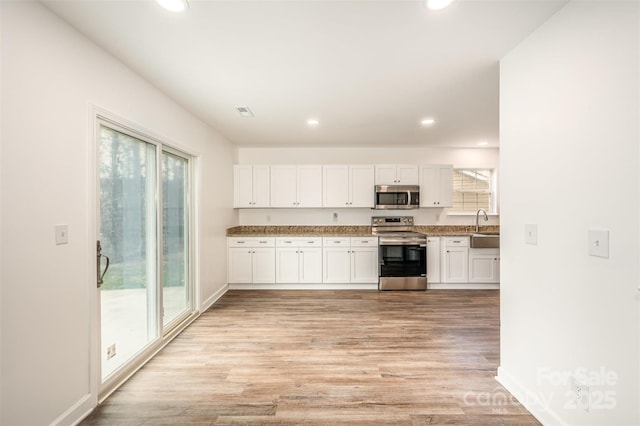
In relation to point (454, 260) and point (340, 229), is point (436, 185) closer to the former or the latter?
Result: point (454, 260)

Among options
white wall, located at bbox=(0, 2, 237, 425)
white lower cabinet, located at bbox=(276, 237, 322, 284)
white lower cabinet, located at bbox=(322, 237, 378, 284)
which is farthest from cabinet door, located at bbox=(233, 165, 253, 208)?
white wall, located at bbox=(0, 2, 237, 425)

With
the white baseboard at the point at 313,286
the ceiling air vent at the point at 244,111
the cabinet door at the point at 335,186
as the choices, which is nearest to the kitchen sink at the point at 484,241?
the white baseboard at the point at 313,286

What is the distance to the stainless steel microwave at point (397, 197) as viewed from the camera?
16.3 ft

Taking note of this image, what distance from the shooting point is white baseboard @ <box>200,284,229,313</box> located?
377 cm

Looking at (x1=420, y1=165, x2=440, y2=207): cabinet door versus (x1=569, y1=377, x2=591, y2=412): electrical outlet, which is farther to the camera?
(x1=420, y1=165, x2=440, y2=207): cabinet door

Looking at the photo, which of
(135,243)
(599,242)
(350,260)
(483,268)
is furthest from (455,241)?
(135,243)

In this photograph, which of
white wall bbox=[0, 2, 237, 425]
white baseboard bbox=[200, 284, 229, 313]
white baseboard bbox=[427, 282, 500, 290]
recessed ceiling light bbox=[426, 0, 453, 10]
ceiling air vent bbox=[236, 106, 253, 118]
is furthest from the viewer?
white baseboard bbox=[427, 282, 500, 290]

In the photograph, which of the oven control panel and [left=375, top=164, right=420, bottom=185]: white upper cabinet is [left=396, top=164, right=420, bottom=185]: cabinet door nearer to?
[left=375, top=164, right=420, bottom=185]: white upper cabinet

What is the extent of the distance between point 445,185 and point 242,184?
3519mm

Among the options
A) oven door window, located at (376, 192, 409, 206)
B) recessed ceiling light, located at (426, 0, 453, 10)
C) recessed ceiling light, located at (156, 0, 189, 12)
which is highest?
recessed ceiling light, located at (156, 0, 189, 12)

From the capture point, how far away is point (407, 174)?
5062mm

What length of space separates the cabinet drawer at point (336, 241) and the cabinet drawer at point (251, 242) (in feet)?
2.74

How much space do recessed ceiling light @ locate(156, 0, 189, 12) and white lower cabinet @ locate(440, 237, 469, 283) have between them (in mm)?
4480

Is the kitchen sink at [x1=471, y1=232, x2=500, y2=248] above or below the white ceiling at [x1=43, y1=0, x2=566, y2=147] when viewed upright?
below
